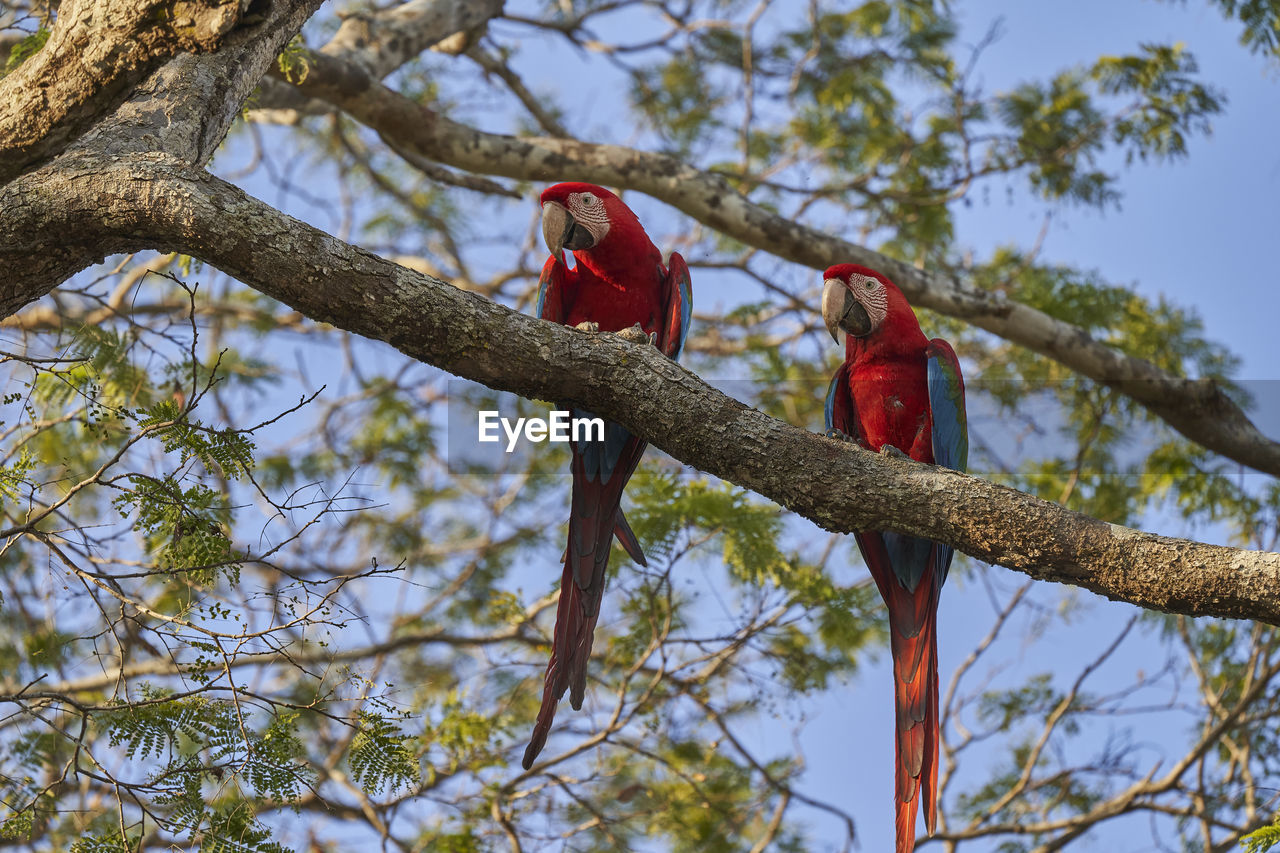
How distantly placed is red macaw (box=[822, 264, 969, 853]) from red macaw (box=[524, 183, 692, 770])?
485 millimetres

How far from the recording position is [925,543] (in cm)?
271

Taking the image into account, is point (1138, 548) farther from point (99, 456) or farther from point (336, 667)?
point (99, 456)

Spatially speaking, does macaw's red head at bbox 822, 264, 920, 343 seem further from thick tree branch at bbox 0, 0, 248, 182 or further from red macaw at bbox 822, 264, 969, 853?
thick tree branch at bbox 0, 0, 248, 182

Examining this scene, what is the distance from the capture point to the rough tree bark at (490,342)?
6.05 ft

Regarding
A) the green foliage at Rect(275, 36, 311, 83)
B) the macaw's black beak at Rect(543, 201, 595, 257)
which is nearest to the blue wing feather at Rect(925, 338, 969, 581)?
the macaw's black beak at Rect(543, 201, 595, 257)

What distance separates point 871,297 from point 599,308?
2.58 feet

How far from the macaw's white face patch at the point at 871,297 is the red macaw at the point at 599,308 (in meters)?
0.49

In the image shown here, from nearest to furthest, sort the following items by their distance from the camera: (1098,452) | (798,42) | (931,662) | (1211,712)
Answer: (931,662) → (1211,712) → (1098,452) → (798,42)

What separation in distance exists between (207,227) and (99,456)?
9.65ft

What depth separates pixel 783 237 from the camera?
3.87 metres

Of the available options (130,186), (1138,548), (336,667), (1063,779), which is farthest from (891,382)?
(1063,779)

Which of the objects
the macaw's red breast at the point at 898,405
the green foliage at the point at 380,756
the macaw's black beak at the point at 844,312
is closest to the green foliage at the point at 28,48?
the green foliage at the point at 380,756

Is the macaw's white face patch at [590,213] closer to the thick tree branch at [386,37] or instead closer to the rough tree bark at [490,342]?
the rough tree bark at [490,342]

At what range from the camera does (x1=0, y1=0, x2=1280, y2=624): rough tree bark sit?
72.6 inches
